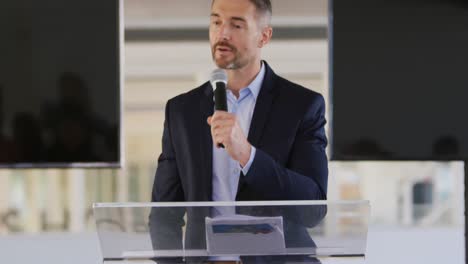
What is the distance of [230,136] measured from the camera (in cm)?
355

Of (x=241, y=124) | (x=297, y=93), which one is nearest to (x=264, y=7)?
(x=297, y=93)

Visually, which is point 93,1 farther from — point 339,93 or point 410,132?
point 410,132

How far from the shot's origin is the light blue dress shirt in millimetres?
3951

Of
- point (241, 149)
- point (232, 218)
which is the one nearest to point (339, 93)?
point (241, 149)

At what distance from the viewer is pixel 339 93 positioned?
13.9 feet

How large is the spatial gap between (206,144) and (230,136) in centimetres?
50

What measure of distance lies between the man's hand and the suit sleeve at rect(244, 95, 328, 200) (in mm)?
72

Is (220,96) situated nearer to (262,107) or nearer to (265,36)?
(262,107)

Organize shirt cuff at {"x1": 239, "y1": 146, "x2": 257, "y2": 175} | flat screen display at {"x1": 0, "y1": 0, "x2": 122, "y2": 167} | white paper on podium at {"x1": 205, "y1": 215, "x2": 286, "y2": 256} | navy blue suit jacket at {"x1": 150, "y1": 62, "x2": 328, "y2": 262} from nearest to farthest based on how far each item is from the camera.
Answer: white paper on podium at {"x1": 205, "y1": 215, "x2": 286, "y2": 256} < shirt cuff at {"x1": 239, "y1": 146, "x2": 257, "y2": 175} < navy blue suit jacket at {"x1": 150, "y1": 62, "x2": 328, "y2": 262} < flat screen display at {"x1": 0, "y1": 0, "x2": 122, "y2": 167}

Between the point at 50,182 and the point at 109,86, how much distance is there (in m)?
1.13

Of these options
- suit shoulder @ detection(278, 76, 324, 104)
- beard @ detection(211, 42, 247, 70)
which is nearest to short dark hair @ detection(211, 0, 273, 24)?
beard @ detection(211, 42, 247, 70)

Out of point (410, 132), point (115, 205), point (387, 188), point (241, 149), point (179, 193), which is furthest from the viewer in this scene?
point (387, 188)

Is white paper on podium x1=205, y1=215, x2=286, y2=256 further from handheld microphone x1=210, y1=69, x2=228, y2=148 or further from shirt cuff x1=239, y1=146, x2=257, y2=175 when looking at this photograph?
shirt cuff x1=239, y1=146, x2=257, y2=175

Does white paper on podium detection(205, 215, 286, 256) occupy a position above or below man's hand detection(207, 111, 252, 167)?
below
